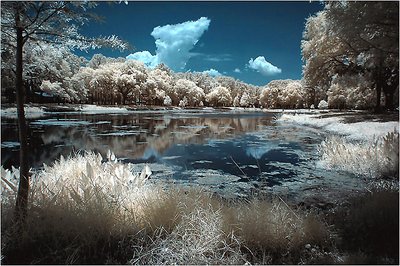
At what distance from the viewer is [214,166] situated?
9688mm

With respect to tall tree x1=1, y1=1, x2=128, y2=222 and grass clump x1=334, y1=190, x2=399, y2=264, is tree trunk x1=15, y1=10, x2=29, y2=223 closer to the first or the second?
tall tree x1=1, y1=1, x2=128, y2=222

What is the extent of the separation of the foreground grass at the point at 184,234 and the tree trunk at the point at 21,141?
132mm

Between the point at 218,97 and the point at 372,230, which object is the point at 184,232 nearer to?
the point at 372,230

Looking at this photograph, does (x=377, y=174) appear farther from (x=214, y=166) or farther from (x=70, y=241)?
(x=70, y=241)

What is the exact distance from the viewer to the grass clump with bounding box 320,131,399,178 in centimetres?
737

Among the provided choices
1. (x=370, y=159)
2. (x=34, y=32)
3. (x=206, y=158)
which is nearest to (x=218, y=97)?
(x=206, y=158)

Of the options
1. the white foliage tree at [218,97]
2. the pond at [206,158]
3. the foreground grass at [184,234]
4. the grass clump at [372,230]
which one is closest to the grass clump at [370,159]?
the pond at [206,158]

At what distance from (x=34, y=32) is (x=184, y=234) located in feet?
9.99

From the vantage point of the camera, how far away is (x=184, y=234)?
361 cm

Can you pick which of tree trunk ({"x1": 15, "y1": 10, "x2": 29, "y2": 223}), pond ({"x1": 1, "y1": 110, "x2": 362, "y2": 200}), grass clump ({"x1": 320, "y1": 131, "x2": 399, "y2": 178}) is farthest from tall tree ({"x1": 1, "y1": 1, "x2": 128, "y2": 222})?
grass clump ({"x1": 320, "y1": 131, "x2": 399, "y2": 178})

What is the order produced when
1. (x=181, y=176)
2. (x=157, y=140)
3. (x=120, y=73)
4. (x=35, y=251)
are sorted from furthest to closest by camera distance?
1. (x=120, y=73)
2. (x=157, y=140)
3. (x=181, y=176)
4. (x=35, y=251)

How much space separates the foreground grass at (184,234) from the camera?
3334 mm

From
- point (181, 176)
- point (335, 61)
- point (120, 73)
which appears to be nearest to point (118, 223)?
point (181, 176)

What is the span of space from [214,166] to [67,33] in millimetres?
6444
